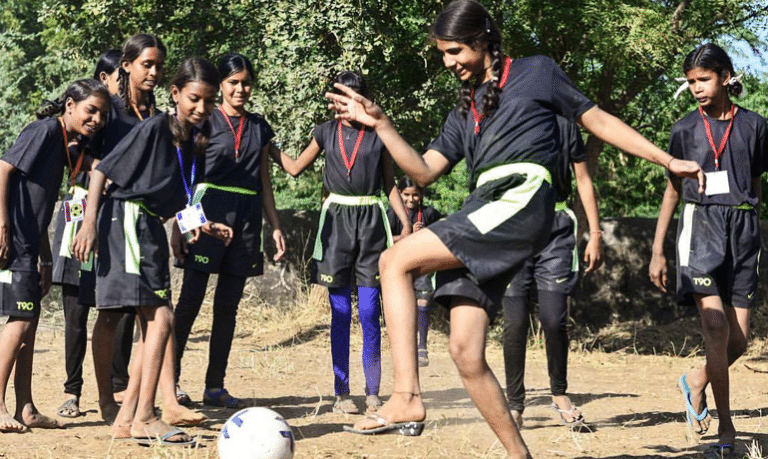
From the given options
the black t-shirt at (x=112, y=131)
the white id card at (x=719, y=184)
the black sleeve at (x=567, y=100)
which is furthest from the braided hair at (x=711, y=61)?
the black t-shirt at (x=112, y=131)

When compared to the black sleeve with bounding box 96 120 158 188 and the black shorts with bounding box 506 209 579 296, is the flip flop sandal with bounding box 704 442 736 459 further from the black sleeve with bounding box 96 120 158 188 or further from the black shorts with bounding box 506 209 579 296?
the black sleeve with bounding box 96 120 158 188

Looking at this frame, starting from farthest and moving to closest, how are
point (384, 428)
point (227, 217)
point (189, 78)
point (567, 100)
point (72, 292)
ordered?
point (227, 217) → point (72, 292) → point (189, 78) → point (384, 428) → point (567, 100)

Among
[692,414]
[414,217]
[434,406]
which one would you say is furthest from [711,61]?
[414,217]

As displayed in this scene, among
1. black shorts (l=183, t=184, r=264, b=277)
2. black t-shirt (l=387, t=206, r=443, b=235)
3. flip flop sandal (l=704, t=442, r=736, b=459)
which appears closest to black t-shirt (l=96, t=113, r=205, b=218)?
black shorts (l=183, t=184, r=264, b=277)

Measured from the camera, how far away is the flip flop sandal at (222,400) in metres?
6.82

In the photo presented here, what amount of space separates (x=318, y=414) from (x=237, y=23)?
20.2 feet

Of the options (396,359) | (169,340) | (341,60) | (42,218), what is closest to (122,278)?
(169,340)

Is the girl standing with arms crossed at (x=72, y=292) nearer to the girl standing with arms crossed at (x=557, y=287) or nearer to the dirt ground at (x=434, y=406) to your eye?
the dirt ground at (x=434, y=406)

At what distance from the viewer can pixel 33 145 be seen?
226 inches

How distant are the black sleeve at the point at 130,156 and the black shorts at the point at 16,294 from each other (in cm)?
82

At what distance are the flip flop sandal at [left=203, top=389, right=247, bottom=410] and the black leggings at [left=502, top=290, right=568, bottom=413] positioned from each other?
1821mm

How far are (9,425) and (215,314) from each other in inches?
63.7

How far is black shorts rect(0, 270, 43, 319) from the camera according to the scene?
18.8 ft

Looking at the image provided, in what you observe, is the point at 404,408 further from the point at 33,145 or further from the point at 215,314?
the point at 215,314
